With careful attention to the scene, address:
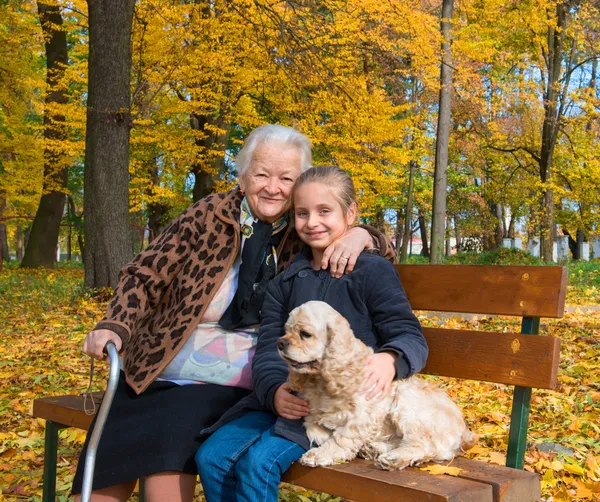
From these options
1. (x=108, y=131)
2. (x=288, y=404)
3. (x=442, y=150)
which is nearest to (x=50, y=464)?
(x=288, y=404)

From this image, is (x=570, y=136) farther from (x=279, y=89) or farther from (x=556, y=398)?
(x=556, y=398)

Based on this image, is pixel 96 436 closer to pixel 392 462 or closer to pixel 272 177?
pixel 392 462

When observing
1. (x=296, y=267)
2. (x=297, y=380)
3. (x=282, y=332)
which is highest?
(x=296, y=267)

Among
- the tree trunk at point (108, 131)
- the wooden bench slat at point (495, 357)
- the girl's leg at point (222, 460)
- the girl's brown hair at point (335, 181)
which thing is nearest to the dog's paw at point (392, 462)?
the girl's leg at point (222, 460)

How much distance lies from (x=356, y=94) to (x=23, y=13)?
34.2ft

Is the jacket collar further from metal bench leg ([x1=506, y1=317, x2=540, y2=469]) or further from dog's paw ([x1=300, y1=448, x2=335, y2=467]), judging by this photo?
metal bench leg ([x1=506, y1=317, x2=540, y2=469])

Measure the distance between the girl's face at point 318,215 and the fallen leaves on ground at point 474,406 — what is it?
5.55ft

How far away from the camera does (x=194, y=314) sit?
2.79 meters

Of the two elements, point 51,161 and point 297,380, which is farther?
point 51,161

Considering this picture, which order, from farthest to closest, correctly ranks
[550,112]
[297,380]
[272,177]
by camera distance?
1. [550,112]
2. [272,177]
3. [297,380]

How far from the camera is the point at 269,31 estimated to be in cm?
1162

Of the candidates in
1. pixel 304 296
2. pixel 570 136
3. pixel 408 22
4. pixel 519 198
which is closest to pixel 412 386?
pixel 304 296

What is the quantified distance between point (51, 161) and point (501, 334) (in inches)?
653

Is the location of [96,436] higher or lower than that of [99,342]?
lower
